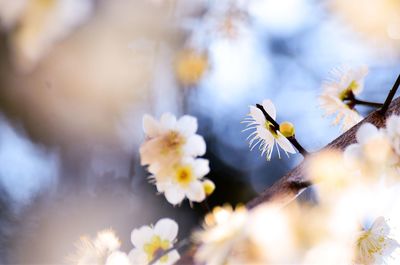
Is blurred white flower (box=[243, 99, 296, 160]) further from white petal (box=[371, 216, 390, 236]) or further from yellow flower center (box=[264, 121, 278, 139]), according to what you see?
white petal (box=[371, 216, 390, 236])

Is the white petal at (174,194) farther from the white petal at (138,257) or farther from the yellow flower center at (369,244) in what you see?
the yellow flower center at (369,244)

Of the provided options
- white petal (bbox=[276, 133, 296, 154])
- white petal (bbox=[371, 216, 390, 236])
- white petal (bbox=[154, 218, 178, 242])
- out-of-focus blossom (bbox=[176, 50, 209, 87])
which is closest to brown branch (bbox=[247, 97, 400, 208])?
white petal (bbox=[276, 133, 296, 154])

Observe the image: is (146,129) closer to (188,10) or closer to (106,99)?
(188,10)

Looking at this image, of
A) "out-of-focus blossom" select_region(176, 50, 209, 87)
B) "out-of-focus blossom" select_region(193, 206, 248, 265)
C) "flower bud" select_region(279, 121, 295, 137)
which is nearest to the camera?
"out-of-focus blossom" select_region(193, 206, 248, 265)

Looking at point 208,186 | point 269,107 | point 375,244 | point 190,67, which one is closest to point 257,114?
point 269,107

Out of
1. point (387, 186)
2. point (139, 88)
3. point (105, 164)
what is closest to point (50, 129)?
point (105, 164)
